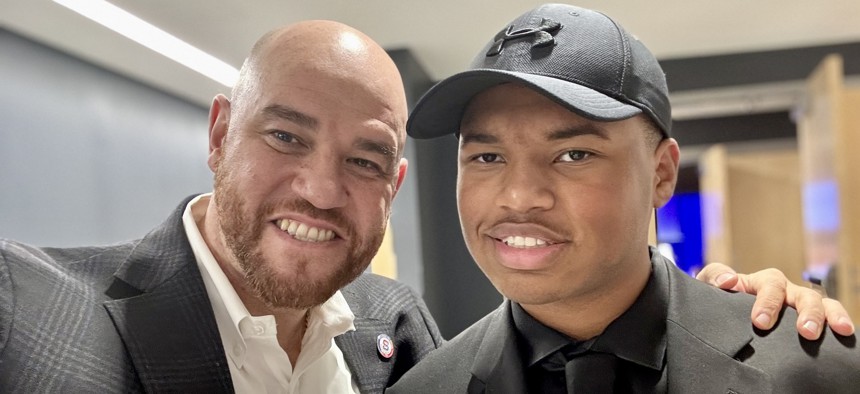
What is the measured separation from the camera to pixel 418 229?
15.0 ft

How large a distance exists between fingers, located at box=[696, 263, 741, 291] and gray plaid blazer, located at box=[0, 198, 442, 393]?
2.98 feet

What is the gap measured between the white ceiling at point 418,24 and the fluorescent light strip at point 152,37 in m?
0.07

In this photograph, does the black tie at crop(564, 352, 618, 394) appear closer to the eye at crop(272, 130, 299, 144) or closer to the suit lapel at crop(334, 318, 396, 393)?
the suit lapel at crop(334, 318, 396, 393)

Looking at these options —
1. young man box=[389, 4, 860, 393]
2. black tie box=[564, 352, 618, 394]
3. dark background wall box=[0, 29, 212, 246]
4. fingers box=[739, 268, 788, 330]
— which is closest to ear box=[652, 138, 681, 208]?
young man box=[389, 4, 860, 393]

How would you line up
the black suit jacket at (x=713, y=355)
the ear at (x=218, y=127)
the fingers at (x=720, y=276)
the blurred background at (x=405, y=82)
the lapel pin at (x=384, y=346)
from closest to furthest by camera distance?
1. the black suit jacket at (x=713, y=355)
2. the fingers at (x=720, y=276)
3. the ear at (x=218, y=127)
4. the lapel pin at (x=384, y=346)
5. the blurred background at (x=405, y=82)

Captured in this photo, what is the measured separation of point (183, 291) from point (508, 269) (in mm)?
585

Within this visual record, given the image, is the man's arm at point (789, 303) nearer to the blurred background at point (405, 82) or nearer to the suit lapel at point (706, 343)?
the suit lapel at point (706, 343)

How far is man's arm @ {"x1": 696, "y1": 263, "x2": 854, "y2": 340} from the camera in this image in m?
1.10

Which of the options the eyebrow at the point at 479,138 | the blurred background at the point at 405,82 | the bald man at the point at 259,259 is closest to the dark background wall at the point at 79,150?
the blurred background at the point at 405,82

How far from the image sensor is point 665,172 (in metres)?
1.27

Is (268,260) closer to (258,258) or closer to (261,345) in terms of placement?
(258,258)

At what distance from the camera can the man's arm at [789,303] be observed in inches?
43.2

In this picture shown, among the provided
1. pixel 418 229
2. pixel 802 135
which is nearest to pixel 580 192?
pixel 418 229

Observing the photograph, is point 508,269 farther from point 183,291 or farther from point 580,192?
point 183,291
